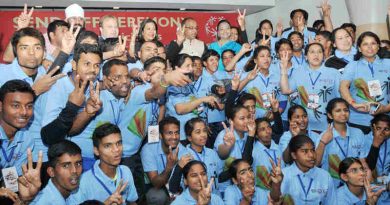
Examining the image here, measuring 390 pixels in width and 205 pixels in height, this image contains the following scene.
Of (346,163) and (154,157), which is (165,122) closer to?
(154,157)

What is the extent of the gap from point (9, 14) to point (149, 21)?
4307 millimetres

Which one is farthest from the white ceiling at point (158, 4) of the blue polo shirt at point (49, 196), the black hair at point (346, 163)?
the blue polo shirt at point (49, 196)

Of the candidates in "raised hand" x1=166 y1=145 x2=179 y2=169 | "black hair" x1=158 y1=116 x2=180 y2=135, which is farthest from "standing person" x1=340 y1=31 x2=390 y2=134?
"raised hand" x1=166 y1=145 x2=179 y2=169

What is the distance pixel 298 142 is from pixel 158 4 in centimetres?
590

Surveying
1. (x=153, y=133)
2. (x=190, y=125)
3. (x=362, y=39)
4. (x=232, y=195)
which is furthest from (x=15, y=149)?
(x=362, y=39)

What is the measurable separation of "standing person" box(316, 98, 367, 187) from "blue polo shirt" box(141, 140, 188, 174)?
5.08 ft

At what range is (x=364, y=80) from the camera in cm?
→ 557

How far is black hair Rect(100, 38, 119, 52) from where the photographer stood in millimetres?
5195

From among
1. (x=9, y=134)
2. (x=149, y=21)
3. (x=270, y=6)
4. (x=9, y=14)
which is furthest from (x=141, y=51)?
(x=270, y=6)

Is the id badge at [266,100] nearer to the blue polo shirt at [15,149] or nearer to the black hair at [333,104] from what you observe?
the black hair at [333,104]

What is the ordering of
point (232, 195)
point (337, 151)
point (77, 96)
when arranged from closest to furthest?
point (77, 96) < point (232, 195) < point (337, 151)

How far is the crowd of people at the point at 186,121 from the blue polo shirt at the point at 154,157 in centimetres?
1

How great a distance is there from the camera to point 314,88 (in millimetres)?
5719

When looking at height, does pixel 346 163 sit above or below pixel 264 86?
below
